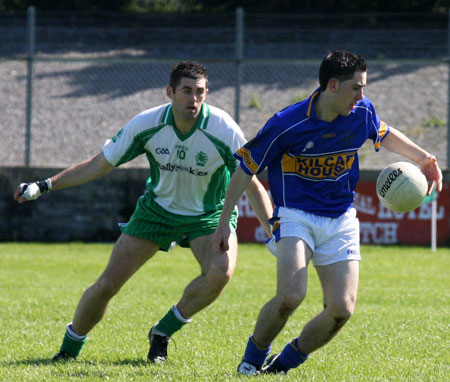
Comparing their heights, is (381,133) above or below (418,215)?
above

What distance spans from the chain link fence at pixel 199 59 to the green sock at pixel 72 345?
29.7 feet

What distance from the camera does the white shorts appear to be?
5070mm

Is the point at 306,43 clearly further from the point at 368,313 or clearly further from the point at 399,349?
the point at 399,349

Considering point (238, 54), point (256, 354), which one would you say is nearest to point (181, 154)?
point (256, 354)

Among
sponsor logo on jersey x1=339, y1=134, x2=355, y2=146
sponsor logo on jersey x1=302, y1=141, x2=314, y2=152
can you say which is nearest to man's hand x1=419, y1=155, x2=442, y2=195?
sponsor logo on jersey x1=339, y1=134, x2=355, y2=146

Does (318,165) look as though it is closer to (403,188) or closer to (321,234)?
(321,234)

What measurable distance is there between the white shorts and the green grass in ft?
2.51

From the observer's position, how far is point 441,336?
22.0 feet

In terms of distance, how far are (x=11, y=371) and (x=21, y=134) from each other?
12.6m

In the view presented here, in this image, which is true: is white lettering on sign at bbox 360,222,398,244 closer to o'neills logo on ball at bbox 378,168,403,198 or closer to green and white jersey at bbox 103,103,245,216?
green and white jersey at bbox 103,103,245,216

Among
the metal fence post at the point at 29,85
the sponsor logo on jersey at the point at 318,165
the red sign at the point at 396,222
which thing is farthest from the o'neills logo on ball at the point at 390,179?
the metal fence post at the point at 29,85

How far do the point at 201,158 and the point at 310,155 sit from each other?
977 millimetres

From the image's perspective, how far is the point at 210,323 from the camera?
7488 millimetres

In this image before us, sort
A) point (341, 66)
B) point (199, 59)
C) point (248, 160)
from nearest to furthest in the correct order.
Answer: point (341, 66), point (248, 160), point (199, 59)
